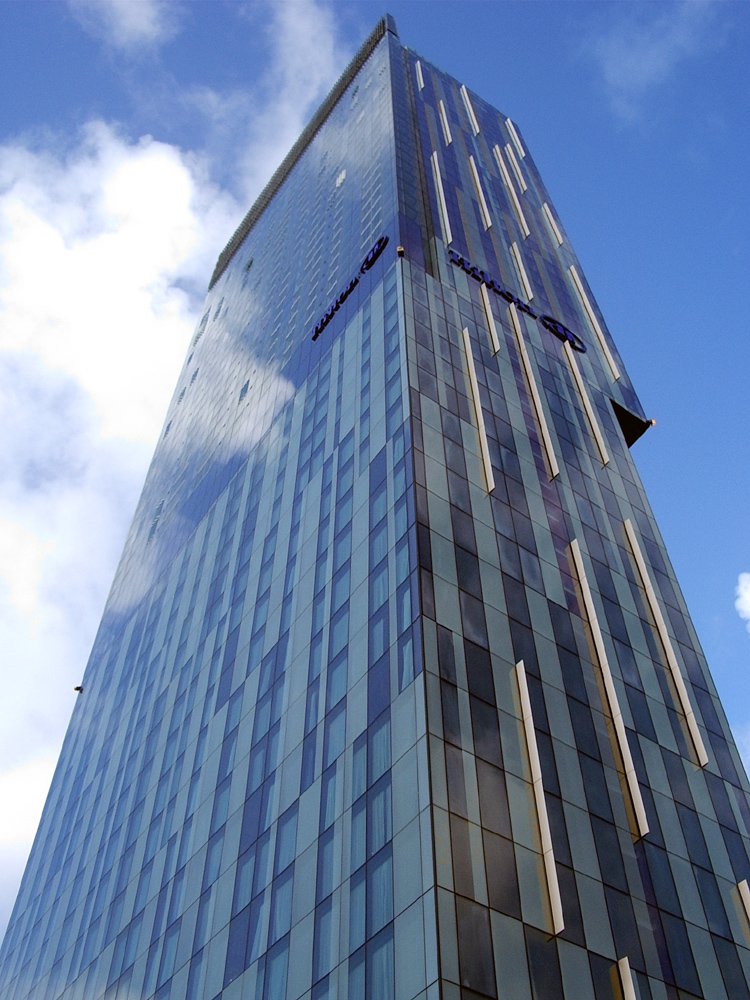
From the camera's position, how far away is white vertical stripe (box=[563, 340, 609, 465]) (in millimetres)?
59737

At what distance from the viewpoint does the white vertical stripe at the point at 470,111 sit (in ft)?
336

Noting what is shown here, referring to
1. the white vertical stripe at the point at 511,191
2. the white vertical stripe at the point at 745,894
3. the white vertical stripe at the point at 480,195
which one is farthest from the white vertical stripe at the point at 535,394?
the white vertical stripe at the point at 745,894

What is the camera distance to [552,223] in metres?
93.9

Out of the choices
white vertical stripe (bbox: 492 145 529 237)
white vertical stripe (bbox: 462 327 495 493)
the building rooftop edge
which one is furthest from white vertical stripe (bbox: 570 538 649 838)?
the building rooftop edge

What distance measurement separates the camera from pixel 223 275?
132 m

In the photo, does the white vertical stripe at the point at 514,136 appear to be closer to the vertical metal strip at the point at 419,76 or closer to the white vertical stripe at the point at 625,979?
the vertical metal strip at the point at 419,76

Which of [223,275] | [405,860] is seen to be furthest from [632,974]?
[223,275]

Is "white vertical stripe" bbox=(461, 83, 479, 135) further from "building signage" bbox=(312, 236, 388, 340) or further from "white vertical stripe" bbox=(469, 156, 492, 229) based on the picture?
"building signage" bbox=(312, 236, 388, 340)

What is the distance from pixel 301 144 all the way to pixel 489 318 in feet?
230

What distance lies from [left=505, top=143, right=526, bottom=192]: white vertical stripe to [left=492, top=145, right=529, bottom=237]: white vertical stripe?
124cm

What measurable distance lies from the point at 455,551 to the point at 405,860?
14.6 meters

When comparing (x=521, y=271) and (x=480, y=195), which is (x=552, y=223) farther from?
(x=521, y=271)

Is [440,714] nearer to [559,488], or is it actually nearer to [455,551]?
[455,551]

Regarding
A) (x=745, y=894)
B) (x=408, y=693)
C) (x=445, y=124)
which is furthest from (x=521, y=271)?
(x=745, y=894)
